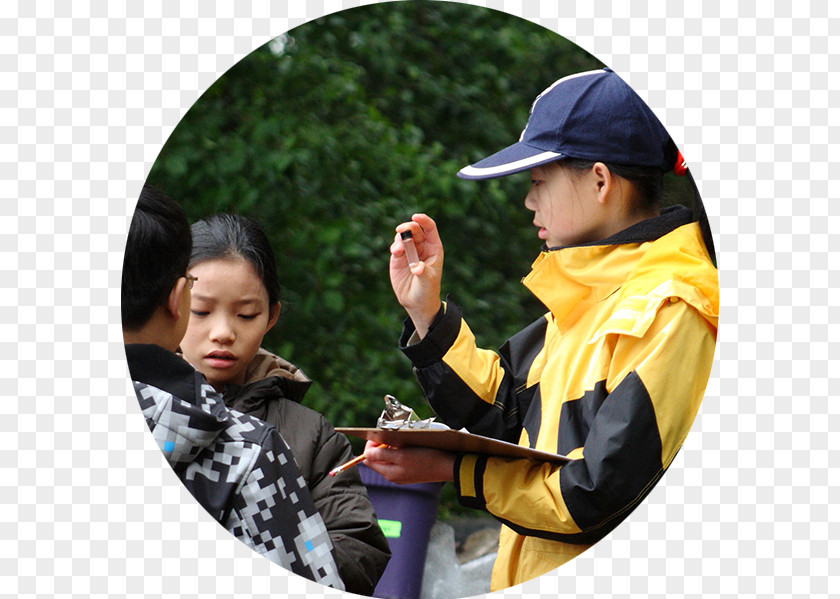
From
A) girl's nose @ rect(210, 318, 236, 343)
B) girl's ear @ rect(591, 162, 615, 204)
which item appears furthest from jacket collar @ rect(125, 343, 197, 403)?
girl's ear @ rect(591, 162, 615, 204)

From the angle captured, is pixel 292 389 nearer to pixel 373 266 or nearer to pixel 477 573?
pixel 477 573

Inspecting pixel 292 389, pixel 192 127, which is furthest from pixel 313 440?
pixel 192 127

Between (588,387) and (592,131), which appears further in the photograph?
(592,131)

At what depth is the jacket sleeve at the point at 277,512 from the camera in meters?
1.49

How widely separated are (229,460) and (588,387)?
1.84 feet

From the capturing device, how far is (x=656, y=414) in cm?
150

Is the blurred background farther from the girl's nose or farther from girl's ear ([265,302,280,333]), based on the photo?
the girl's nose

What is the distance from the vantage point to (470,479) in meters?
1.63

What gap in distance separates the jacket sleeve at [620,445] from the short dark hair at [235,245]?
578mm

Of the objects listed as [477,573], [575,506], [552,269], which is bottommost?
[477,573]

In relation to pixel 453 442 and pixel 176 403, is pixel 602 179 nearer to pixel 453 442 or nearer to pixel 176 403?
pixel 453 442

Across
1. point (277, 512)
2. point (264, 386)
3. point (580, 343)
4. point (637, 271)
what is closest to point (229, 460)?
point (277, 512)

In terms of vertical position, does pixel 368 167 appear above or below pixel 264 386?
above

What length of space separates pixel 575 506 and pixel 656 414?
0.60 ft
